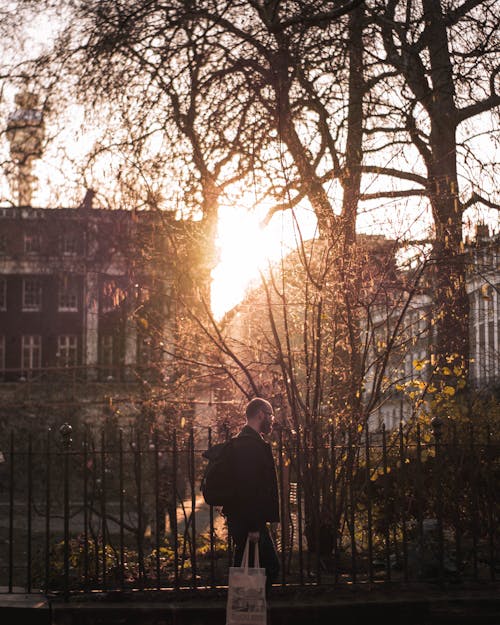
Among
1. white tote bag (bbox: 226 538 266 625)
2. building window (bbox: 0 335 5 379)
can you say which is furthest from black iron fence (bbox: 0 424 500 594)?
building window (bbox: 0 335 5 379)

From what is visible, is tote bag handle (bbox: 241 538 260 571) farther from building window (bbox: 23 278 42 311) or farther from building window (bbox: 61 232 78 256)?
building window (bbox: 23 278 42 311)

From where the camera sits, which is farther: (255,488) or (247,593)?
(255,488)

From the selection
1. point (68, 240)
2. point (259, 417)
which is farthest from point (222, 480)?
point (68, 240)

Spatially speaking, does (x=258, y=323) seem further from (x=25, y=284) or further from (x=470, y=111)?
(x=25, y=284)

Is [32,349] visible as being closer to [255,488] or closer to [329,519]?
[329,519]

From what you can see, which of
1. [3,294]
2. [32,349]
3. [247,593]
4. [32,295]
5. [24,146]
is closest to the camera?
[247,593]

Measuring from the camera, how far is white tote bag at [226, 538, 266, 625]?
8.12 metres

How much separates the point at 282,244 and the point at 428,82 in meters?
7.08

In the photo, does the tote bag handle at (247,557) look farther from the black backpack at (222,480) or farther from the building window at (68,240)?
the building window at (68,240)

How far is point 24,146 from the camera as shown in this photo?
Answer: 21891mm

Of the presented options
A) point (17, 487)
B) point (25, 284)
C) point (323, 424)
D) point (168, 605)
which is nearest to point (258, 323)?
point (323, 424)

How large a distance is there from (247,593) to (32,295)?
2340 inches

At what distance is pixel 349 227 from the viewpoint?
475 inches

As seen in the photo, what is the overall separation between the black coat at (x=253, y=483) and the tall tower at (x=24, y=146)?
39.9ft
